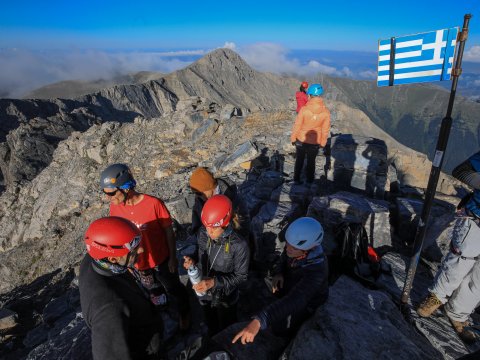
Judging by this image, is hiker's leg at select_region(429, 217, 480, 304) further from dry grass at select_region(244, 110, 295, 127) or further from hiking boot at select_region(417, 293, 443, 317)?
dry grass at select_region(244, 110, 295, 127)

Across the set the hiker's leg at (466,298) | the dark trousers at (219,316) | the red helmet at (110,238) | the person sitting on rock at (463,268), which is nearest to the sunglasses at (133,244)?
the red helmet at (110,238)

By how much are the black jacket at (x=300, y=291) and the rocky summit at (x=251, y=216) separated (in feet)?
1.23

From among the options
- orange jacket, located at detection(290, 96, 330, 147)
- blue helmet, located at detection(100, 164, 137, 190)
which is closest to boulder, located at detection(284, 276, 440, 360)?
blue helmet, located at detection(100, 164, 137, 190)

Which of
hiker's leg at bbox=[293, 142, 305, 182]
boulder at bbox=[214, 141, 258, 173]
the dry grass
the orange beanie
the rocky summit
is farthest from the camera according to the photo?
the dry grass

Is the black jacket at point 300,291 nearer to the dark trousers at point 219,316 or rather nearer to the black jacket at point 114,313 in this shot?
the dark trousers at point 219,316

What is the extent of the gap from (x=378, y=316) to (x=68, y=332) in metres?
5.67

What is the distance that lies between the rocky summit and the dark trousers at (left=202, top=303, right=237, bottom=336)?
1.29ft

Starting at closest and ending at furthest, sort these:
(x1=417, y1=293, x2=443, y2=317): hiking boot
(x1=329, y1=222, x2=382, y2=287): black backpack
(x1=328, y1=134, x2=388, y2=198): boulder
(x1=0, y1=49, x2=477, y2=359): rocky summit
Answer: (x1=0, y1=49, x2=477, y2=359): rocky summit, (x1=417, y1=293, x2=443, y2=317): hiking boot, (x1=329, y1=222, x2=382, y2=287): black backpack, (x1=328, y1=134, x2=388, y2=198): boulder

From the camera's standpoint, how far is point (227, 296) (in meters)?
4.52

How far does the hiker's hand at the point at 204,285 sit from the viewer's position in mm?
3720

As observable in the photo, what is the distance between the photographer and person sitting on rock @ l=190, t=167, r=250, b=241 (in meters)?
5.10

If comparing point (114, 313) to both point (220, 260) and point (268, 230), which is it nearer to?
point (220, 260)

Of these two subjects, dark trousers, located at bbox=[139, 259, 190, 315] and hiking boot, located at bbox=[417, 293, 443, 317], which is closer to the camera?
hiking boot, located at bbox=[417, 293, 443, 317]

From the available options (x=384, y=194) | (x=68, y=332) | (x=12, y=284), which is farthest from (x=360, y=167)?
(x=12, y=284)
